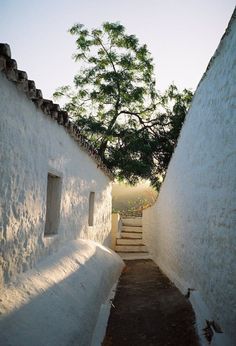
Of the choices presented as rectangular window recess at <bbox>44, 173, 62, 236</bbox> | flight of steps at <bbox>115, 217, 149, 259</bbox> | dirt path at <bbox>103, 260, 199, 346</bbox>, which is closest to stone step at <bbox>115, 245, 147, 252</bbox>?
flight of steps at <bbox>115, 217, 149, 259</bbox>

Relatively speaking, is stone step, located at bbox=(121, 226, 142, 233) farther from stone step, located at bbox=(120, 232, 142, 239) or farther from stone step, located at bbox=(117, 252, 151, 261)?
stone step, located at bbox=(117, 252, 151, 261)

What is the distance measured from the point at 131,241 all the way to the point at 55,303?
11003mm

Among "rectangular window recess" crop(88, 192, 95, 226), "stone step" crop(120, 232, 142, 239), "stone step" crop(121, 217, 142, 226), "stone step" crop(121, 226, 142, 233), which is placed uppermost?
"rectangular window recess" crop(88, 192, 95, 226)

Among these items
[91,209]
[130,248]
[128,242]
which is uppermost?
[91,209]

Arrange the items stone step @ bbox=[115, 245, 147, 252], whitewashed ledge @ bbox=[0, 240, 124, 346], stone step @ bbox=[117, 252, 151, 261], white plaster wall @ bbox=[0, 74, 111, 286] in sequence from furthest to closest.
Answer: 1. stone step @ bbox=[115, 245, 147, 252]
2. stone step @ bbox=[117, 252, 151, 261]
3. white plaster wall @ bbox=[0, 74, 111, 286]
4. whitewashed ledge @ bbox=[0, 240, 124, 346]

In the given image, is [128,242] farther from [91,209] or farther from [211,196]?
[211,196]

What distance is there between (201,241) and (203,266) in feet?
1.31

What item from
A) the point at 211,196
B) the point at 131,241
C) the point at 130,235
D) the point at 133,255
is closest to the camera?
the point at 211,196

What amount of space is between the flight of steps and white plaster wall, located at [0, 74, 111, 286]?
748 centimetres

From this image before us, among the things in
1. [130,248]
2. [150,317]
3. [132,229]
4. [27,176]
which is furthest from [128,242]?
[27,176]

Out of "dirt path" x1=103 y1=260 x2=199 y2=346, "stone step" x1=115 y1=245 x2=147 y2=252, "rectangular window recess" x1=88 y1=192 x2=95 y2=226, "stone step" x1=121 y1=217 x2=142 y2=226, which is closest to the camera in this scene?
"dirt path" x1=103 y1=260 x2=199 y2=346

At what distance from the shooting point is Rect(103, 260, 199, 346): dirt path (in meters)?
4.57

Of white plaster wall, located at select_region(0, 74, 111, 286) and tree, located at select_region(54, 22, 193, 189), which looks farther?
tree, located at select_region(54, 22, 193, 189)

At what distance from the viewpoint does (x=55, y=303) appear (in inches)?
156
